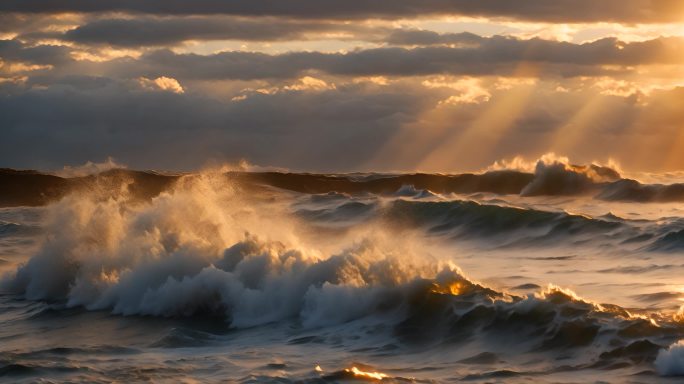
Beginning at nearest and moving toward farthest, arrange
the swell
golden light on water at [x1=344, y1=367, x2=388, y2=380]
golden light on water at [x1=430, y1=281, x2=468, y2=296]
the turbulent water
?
golden light on water at [x1=344, y1=367, x2=388, y2=380], the turbulent water, golden light on water at [x1=430, y1=281, x2=468, y2=296], the swell

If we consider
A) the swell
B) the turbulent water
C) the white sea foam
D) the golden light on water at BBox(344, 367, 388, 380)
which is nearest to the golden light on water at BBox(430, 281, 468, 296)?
the turbulent water

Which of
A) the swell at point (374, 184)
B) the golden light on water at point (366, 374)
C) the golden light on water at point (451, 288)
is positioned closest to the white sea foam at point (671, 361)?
the golden light on water at point (366, 374)

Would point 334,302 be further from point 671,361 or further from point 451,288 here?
point 671,361

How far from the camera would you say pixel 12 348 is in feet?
48.6

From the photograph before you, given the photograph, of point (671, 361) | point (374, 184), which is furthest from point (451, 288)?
point (374, 184)

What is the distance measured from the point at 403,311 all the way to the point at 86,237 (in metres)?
9.11

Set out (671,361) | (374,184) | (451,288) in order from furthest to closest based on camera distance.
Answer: (374,184) → (451,288) → (671,361)

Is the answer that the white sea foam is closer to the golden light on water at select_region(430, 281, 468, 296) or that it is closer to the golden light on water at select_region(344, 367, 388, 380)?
the golden light on water at select_region(344, 367, 388, 380)

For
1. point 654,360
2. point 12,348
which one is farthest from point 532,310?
point 12,348

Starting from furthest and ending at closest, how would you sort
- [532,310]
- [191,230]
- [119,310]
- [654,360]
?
1. [191,230]
2. [119,310]
3. [532,310]
4. [654,360]

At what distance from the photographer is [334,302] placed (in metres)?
16.1

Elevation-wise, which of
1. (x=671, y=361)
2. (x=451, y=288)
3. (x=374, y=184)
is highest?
(x=451, y=288)

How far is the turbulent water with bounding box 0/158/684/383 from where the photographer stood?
42.1 ft

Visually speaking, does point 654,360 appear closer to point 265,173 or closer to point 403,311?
point 403,311
